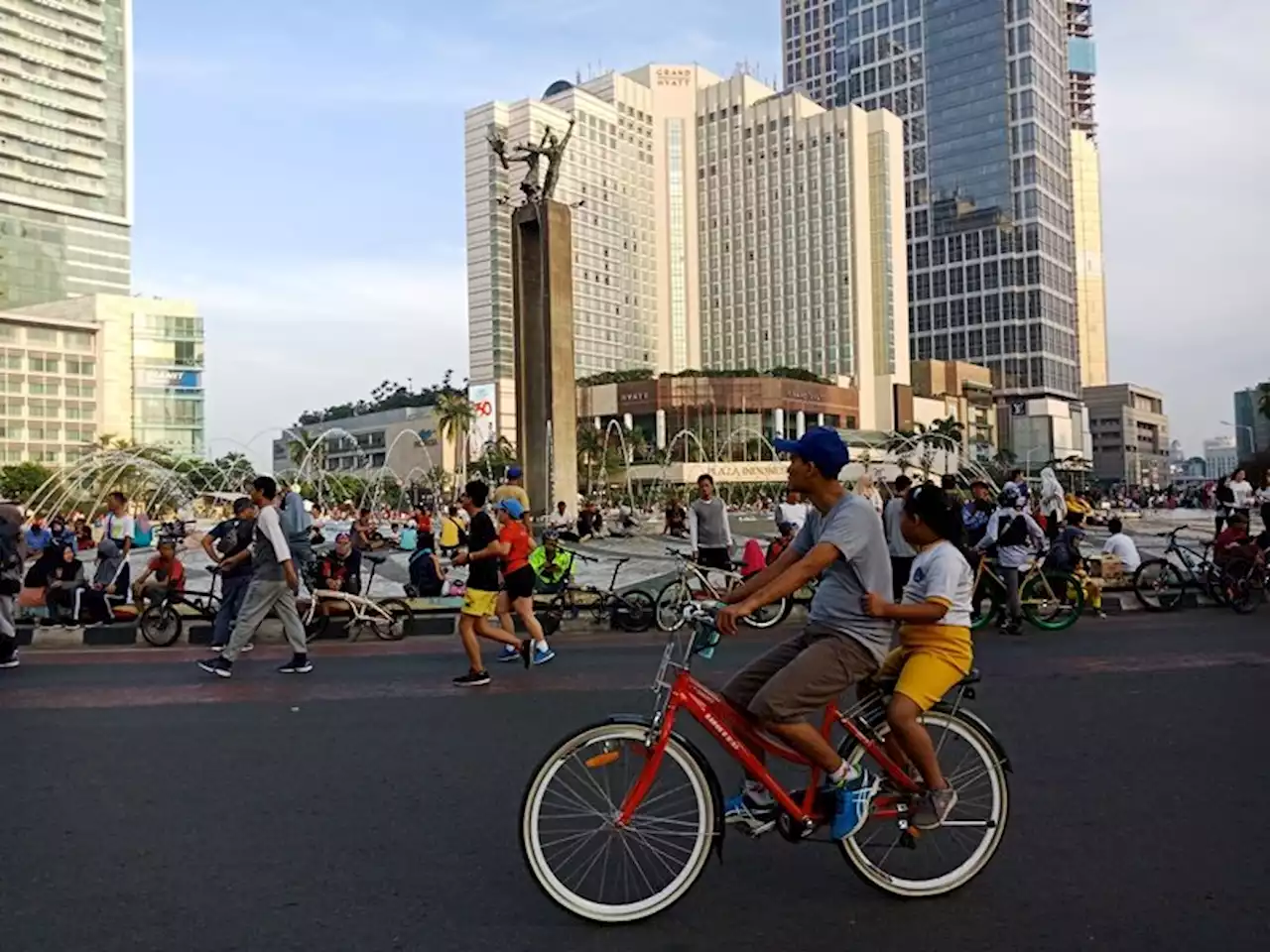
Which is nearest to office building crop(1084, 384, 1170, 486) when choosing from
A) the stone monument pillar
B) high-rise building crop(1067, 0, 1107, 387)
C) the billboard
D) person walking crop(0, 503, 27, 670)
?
high-rise building crop(1067, 0, 1107, 387)

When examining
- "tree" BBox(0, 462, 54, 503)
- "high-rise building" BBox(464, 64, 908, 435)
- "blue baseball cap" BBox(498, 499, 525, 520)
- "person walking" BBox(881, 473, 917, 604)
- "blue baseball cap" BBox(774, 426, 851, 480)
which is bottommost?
"person walking" BBox(881, 473, 917, 604)

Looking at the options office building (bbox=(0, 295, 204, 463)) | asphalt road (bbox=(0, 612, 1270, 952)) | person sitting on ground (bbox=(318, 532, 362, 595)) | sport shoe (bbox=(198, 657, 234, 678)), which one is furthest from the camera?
office building (bbox=(0, 295, 204, 463))

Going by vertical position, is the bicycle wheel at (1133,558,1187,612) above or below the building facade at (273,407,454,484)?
below

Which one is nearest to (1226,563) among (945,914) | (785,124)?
(945,914)

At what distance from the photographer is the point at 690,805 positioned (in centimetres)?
421

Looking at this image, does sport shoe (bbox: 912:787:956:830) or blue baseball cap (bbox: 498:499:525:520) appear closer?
sport shoe (bbox: 912:787:956:830)

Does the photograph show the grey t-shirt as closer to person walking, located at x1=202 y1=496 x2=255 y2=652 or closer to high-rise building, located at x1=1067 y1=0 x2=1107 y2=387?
person walking, located at x1=202 y1=496 x2=255 y2=652

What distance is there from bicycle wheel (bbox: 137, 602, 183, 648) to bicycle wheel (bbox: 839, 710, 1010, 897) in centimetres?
1152

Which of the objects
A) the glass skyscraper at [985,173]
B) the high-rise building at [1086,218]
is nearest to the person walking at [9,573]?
the glass skyscraper at [985,173]

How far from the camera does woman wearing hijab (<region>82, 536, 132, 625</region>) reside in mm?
14930

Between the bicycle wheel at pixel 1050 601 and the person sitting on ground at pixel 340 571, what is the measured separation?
8.35 meters

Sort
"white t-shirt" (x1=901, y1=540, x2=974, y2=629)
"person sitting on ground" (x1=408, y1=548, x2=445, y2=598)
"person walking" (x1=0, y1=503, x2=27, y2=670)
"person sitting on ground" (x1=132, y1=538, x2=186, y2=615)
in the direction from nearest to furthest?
"white t-shirt" (x1=901, y1=540, x2=974, y2=629) < "person walking" (x1=0, y1=503, x2=27, y2=670) < "person sitting on ground" (x1=132, y1=538, x2=186, y2=615) < "person sitting on ground" (x1=408, y1=548, x2=445, y2=598)

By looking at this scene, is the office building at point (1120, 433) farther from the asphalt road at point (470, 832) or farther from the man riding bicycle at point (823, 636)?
the man riding bicycle at point (823, 636)

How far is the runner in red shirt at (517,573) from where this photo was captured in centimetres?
1078
